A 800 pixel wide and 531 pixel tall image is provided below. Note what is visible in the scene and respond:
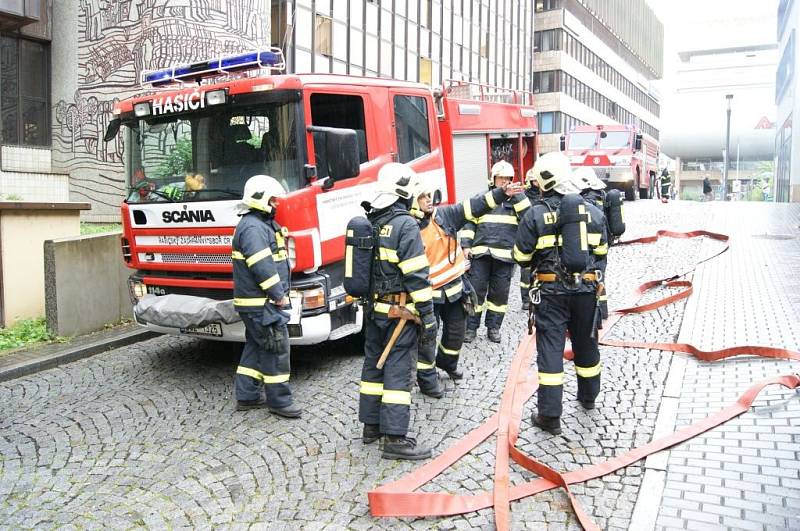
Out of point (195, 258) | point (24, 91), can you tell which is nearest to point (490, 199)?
point (195, 258)

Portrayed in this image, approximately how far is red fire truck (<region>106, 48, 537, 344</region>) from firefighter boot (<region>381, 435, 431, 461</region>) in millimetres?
1595

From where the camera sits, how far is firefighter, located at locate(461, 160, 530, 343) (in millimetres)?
7426

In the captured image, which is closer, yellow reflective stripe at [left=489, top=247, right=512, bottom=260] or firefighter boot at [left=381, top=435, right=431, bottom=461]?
firefighter boot at [left=381, top=435, right=431, bottom=461]

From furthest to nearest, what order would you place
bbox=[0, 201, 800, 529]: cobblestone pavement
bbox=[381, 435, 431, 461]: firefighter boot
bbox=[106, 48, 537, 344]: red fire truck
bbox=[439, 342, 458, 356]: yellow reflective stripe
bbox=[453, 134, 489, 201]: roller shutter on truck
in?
bbox=[453, 134, 489, 201]: roller shutter on truck, bbox=[439, 342, 458, 356]: yellow reflective stripe, bbox=[106, 48, 537, 344]: red fire truck, bbox=[381, 435, 431, 461]: firefighter boot, bbox=[0, 201, 800, 529]: cobblestone pavement

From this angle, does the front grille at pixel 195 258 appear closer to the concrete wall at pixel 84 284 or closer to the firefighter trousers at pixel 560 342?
the concrete wall at pixel 84 284

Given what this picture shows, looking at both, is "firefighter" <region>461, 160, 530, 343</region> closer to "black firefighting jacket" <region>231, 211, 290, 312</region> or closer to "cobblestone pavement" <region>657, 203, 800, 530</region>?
"cobblestone pavement" <region>657, 203, 800, 530</region>

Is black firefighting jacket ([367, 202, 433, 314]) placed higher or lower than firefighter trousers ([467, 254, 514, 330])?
higher

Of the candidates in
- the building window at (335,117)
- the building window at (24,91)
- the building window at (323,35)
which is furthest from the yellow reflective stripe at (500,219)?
the building window at (323,35)

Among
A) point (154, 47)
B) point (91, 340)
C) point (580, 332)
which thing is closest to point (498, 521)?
point (580, 332)

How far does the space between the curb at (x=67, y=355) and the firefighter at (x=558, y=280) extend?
5.03 metres

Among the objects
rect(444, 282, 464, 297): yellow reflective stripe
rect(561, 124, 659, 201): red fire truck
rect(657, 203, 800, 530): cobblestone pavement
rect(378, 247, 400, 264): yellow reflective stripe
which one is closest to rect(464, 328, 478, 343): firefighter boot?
rect(444, 282, 464, 297): yellow reflective stripe

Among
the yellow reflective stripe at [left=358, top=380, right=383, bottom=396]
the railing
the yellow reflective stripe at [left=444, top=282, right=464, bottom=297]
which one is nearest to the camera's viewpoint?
the yellow reflective stripe at [left=358, top=380, right=383, bottom=396]

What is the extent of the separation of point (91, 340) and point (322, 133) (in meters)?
4.05

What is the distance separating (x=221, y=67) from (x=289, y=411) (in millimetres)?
3250
